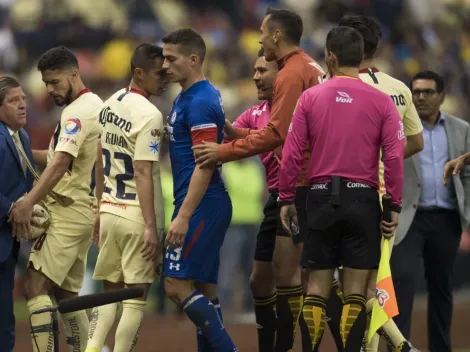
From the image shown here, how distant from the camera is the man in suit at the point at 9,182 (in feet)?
33.4

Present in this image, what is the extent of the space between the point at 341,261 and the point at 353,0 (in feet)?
51.8

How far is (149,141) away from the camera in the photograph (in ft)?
32.4

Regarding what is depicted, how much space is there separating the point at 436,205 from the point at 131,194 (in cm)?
312

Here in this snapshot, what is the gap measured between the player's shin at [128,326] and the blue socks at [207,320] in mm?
431

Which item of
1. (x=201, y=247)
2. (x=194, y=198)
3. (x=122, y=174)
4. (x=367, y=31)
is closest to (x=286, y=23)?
(x=367, y=31)

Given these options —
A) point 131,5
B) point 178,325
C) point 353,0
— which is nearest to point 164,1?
point 131,5

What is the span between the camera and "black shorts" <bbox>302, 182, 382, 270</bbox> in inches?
371

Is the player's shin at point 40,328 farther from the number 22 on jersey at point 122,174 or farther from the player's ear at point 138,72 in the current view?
the player's ear at point 138,72

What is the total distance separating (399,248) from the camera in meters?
11.6

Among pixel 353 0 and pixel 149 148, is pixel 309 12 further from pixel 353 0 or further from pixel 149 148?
pixel 149 148

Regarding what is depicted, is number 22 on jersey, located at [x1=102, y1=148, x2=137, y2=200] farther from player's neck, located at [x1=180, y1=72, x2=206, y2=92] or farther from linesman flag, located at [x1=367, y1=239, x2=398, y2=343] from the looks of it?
linesman flag, located at [x1=367, y1=239, x2=398, y2=343]

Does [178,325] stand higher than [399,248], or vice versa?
[399,248]

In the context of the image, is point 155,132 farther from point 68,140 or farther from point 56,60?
point 56,60

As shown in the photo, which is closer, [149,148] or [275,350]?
[149,148]
